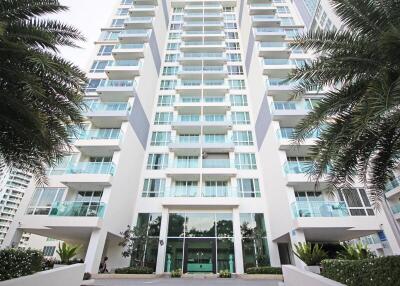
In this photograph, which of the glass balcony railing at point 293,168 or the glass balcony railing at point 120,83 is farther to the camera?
the glass balcony railing at point 120,83

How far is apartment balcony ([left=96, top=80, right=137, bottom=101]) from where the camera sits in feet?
78.4

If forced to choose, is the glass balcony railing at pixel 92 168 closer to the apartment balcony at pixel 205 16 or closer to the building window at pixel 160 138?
the building window at pixel 160 138

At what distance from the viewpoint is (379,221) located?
1788 centimetres

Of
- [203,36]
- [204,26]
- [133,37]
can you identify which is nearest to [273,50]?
[203,36]

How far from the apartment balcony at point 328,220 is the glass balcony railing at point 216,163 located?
821cm

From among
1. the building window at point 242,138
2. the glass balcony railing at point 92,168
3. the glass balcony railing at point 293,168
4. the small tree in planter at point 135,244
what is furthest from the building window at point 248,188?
the glass balcony railing at point 92,168

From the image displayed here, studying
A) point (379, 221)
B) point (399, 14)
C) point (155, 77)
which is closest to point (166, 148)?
point (155, 77)

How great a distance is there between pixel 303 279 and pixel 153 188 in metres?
17.5

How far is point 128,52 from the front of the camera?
27.6 m

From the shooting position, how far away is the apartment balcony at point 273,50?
2723 centimetres

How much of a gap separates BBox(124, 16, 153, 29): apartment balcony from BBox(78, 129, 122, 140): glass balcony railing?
16.5 m

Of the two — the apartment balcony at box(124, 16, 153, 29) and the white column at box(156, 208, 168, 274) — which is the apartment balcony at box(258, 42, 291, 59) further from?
the white column at box(156, 208, 168, 274)

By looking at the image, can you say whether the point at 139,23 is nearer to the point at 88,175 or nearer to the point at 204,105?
the point at 204,105

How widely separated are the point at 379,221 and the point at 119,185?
2071cm
